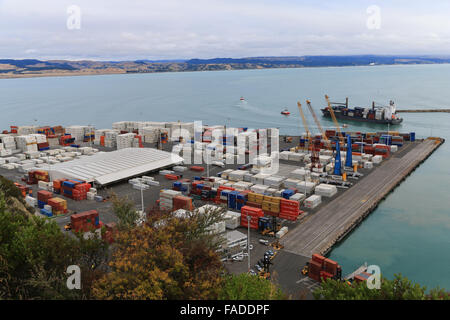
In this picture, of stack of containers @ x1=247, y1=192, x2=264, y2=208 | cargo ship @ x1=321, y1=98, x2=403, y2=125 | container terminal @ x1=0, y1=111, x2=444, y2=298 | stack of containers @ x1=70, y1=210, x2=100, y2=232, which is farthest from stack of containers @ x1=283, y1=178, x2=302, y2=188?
cargo ship @ x1=321, y1=98, x2=403, y2=125

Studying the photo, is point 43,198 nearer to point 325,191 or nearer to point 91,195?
point 91,195

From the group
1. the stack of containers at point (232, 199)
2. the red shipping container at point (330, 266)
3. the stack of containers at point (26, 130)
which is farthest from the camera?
the stack of containers at point (26, 130)

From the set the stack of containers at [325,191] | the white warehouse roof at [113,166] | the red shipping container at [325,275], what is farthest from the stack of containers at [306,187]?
the white warehouse roof at [113,166]

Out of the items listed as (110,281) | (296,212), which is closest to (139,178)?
(296,212)

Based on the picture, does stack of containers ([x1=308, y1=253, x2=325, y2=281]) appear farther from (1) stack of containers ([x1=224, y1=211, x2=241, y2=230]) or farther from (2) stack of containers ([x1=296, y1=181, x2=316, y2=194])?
(2) stack of containers ([x1=296, y1=181, x2=316, y2=194])

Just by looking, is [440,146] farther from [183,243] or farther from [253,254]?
[183,243]

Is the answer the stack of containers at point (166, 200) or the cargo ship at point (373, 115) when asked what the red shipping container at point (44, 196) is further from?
the cargo ship at point (373, 115)

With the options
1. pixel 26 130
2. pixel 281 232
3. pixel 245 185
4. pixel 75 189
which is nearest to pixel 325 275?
pixel 281 232
